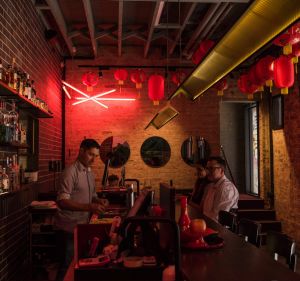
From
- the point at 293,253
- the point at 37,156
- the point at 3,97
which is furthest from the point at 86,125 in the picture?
the point at 293,253

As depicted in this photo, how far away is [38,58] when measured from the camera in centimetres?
631

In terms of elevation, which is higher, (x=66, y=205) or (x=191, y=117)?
(x=191, y=117)

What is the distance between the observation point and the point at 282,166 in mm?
8031

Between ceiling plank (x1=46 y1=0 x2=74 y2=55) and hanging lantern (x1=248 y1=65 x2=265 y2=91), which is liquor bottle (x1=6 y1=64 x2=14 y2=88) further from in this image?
hanging lantern (x1=248 y1=65 x2=265 y2=91)

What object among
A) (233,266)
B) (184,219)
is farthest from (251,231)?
(233,266)

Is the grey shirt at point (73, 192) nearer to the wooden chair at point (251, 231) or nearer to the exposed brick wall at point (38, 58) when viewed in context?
the exposed brick wall at point (38, 58)

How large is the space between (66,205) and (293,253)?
2.11 m

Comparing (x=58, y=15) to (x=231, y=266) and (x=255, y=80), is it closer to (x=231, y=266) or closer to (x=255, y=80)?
(x=255, y=80)

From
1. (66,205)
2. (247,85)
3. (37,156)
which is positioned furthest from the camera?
(247,85)

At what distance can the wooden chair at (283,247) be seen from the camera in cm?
279

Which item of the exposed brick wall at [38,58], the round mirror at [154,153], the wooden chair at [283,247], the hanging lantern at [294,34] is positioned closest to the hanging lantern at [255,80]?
the hanging lantern at [294,34]

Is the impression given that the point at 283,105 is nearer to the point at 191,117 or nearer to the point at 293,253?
the point at 191,117

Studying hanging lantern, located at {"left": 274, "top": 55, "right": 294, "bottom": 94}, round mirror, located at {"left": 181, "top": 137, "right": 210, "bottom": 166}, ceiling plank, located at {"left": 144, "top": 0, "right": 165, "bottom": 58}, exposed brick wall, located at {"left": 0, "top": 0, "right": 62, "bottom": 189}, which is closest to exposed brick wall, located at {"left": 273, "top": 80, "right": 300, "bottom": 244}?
round mirror, located at {"left": 181, "top": 137, "right": 210, "bottom": 166}

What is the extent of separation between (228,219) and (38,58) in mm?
3898
